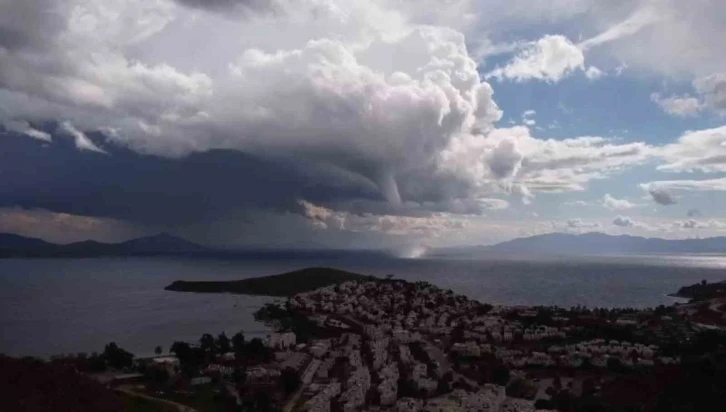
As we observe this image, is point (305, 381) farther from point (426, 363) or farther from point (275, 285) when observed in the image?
point (275, 285)

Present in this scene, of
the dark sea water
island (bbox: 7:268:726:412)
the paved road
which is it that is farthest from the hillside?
the paved road

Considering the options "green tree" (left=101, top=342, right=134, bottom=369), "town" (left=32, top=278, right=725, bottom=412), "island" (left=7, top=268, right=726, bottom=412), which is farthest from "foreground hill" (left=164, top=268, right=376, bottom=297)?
"green tree" (left=101, top=342, right=134, bottom=369)

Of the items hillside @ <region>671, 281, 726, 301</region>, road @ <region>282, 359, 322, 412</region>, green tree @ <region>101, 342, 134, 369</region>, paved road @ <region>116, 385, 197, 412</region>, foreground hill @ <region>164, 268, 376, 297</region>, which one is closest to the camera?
paved road @ <region>116, 385, 197, 412</region>

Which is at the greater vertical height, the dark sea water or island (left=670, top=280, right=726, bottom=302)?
island (left=670, top=280, right=726, bottom=302)

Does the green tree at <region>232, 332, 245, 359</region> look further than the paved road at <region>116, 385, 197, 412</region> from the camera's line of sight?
Yes

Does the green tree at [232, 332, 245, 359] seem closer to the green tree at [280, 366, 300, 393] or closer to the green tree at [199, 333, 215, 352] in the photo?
the green tree at [199, 333, 215, 352]

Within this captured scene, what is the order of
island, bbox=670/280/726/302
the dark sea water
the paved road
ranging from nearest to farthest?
the paved road, the dark sea water, island, bbox=670/280/726/302

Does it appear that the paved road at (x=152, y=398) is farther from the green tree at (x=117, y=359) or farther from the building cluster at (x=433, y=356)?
the green tree at (x=117, y=359)

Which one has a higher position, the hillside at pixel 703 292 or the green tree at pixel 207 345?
the hillside at pixel 703 292

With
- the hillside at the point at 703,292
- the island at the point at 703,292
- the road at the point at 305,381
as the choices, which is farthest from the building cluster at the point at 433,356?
the island at the point at 703,292
